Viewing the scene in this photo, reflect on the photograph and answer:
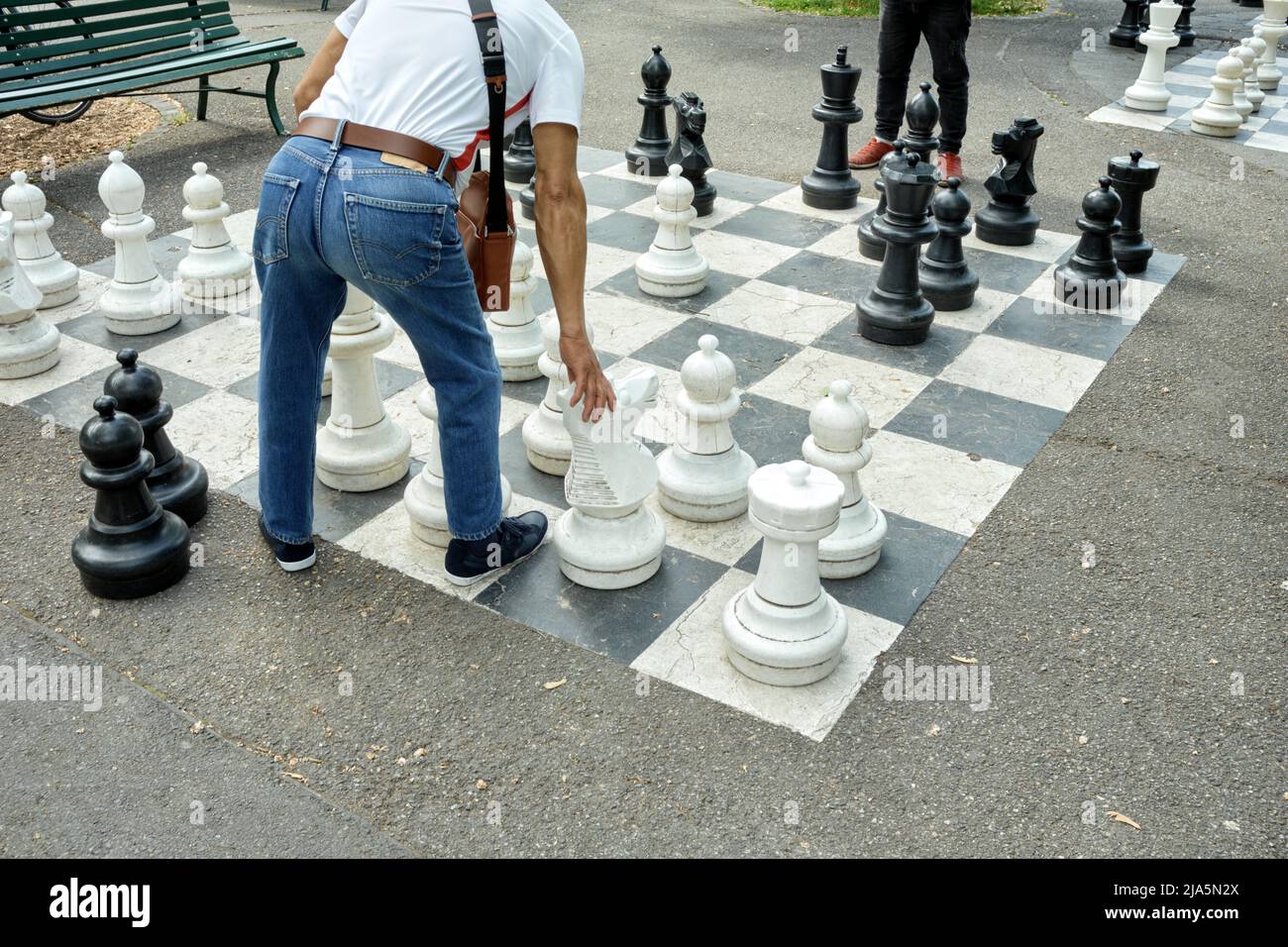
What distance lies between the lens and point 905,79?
5473mm

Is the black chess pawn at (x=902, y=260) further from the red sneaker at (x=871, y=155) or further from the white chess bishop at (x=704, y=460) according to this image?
the red sneaker at (x=871, y=155)

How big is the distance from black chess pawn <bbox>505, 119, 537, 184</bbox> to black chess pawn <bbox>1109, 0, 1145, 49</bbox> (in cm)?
507

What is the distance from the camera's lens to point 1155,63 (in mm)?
6812

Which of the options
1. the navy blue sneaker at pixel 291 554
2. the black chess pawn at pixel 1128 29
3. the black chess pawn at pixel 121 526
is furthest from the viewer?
the black chess pawn at pixel 1128 29

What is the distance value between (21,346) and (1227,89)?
19.4ft

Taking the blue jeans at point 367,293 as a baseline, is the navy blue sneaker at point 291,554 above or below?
below

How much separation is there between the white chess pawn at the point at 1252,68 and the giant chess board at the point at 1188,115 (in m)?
0.08

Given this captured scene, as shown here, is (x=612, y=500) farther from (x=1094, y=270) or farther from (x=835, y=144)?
(x=835, y=144)

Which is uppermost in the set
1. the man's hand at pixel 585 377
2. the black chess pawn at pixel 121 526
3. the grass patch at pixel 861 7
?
the man's hand at pixel 585 377

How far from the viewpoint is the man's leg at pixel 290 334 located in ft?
7.68

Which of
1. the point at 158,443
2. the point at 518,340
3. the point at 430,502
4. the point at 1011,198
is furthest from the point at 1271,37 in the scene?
the point at 158,443

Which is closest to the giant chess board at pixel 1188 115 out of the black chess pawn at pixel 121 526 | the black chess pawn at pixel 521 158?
the black chess pawn at pixel 521 158

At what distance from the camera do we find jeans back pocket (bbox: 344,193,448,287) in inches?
88.9
